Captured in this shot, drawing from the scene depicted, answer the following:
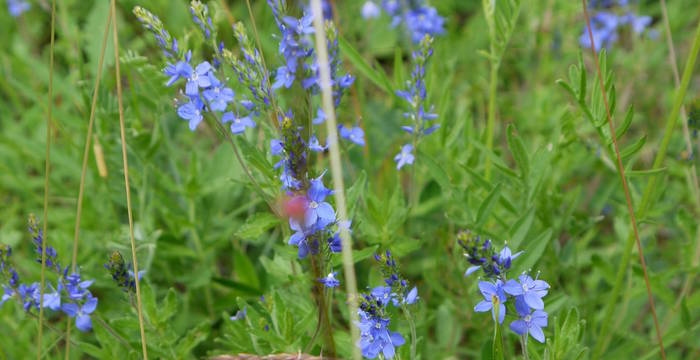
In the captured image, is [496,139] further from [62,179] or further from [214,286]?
[62,179]

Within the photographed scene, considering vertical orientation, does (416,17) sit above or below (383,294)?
above

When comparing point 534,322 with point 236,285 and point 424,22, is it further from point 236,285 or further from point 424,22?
point 424,22

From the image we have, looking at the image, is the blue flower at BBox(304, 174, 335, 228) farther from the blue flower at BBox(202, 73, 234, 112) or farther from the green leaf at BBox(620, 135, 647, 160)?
the green leaf at BBox(620, 135, 647, 160)

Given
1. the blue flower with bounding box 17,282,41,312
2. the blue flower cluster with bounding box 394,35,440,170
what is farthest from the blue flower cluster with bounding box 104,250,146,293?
the blue flower cluster with bounding box 394,35,440,170

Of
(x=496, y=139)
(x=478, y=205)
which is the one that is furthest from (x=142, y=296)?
(x=496, y=139)

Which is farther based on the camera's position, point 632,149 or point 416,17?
point 416,17

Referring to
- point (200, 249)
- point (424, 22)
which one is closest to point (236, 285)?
point (200, 249)
